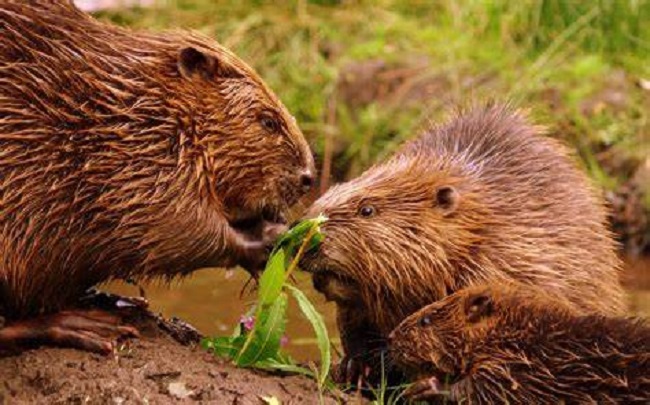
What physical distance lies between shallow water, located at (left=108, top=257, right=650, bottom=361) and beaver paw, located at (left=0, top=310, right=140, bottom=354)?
1886mm

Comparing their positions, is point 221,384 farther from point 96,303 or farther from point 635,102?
point 635,102

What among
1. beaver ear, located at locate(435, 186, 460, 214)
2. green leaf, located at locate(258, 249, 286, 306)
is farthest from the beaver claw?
beaver ear, located at locate(435, 186, 460, 214)

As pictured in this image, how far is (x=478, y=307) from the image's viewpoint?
467 cm

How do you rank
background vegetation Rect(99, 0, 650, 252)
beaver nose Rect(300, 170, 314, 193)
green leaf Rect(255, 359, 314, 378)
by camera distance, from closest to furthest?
green leaf Rect(255, 359, 314, 378) → beaver nose Rect(300, 170, 314, 193) → background vegetation Rect(99, 0, 650, 252)

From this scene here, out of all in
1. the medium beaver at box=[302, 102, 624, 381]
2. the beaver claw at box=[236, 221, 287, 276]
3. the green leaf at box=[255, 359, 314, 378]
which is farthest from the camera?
the medium beaver at box=[302, 102, 624, 381]

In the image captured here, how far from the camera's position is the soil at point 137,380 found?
4.21m

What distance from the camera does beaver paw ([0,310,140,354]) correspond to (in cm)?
439

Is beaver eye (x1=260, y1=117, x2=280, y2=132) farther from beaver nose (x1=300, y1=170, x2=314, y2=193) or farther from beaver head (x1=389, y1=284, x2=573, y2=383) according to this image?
beaver head (x1=389, y1=284, x2=573, y2=383)

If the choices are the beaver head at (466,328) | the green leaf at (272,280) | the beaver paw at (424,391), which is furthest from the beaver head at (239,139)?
the beaver paw at (424,391)

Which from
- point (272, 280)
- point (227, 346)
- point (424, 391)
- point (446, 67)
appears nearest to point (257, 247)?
point (272, 280)

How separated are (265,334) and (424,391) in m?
0.53

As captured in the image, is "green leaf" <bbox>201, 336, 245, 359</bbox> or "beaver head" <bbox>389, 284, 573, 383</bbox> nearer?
"beaver head" <bbox>389, 284, 573, 383</bbox>

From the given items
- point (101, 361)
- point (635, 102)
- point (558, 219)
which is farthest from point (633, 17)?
point (101, 361)

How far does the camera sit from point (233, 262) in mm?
4770
